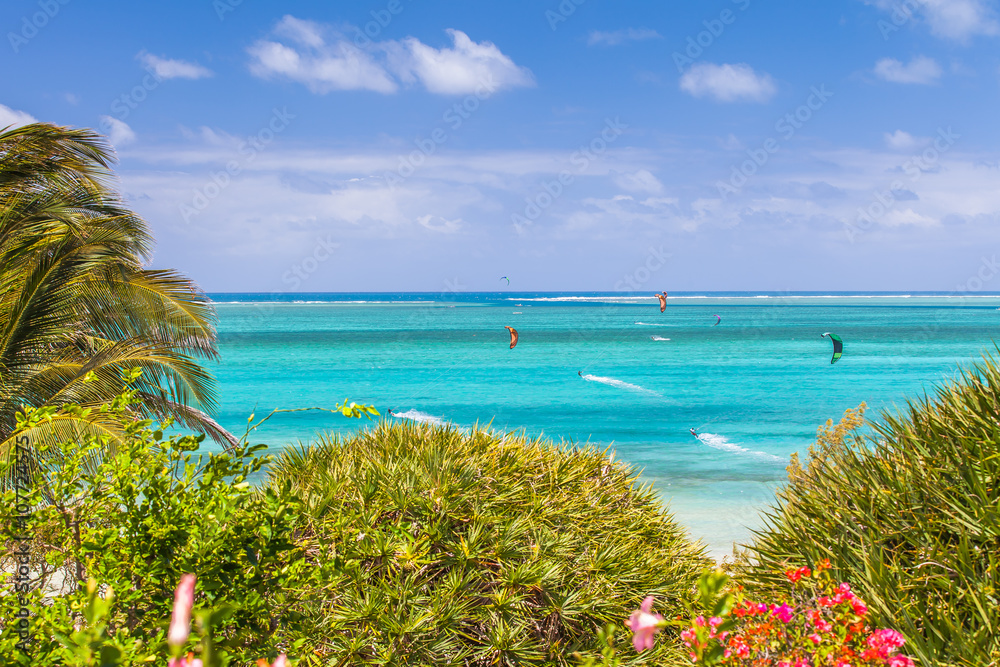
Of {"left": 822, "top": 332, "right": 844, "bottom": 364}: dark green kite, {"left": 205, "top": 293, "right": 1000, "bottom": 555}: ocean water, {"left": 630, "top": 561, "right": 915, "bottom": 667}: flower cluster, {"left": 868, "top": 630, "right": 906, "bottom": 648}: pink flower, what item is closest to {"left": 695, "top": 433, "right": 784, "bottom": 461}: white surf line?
{"left": 205, "top": 293, "right": 1000, "bottom": 555}: ocean water

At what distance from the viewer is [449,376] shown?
4659cm

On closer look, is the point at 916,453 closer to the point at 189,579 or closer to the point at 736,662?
the point at 736,662

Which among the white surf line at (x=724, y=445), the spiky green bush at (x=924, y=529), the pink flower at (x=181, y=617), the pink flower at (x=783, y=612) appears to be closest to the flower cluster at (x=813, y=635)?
the pink flower at (x=783, y=612)

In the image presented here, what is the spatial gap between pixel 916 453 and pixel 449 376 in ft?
139

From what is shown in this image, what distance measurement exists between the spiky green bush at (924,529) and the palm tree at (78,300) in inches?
242

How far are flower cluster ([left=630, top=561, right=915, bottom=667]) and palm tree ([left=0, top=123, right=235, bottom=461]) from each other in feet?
18.5

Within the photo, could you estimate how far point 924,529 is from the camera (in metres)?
4.21

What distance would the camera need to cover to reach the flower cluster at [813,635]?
3539 millimetres

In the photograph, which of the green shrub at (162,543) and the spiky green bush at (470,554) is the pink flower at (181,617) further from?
the spiky green bush at (470,554)

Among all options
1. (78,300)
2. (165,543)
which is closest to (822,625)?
(165,543)

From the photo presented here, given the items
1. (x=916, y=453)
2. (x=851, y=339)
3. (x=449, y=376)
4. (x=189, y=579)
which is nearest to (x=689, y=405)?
(x=449, y=376)

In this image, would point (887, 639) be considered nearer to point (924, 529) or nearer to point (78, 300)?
point (924, 529)

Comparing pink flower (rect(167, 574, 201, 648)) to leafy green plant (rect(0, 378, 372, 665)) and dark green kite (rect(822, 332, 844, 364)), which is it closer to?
leafy green plant (rect(0, 378, 372, 665))

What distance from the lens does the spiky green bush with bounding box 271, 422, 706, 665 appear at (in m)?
4.99
